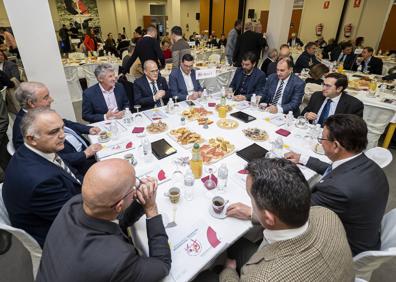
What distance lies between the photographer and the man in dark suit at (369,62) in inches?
220

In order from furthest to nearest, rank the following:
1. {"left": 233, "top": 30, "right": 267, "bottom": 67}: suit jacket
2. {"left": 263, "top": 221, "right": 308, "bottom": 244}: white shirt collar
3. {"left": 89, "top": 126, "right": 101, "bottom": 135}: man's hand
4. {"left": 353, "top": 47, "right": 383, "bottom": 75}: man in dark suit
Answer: {"left": 233, "top": 30, "right": 267, "bottom": 67}: suit jacket < {"left": 353, "top": 47, "right": 383, "bottom": 75}: man in dark suit < {"left": 89, "top": 126, "right": 101, "bottom": 135}: man's hand < {"left": 263, "top": 221, "right": 308, "bottom": 244}: white shirt collar

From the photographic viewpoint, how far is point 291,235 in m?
1.01

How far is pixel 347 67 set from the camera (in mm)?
6199

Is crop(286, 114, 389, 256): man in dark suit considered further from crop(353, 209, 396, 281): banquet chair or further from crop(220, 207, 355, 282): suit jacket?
crop(220, 207, 355, 282): suit jacket

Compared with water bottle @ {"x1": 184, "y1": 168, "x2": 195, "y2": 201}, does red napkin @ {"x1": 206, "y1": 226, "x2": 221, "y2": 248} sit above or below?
below

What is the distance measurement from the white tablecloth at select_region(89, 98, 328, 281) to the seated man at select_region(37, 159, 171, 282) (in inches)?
6.9

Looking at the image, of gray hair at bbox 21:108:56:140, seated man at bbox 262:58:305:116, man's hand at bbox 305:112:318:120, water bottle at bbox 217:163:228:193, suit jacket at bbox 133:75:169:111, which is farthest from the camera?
suit jacket at bbox 133:75:169:111

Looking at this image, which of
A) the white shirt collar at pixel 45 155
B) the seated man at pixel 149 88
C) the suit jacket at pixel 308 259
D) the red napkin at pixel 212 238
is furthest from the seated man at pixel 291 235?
the seated man at pixel 149 88

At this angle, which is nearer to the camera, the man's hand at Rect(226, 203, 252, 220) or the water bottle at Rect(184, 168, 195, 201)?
the man's hand at Rect(226, 203, 252, 220)

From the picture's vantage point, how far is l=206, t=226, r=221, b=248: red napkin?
1.31 metres

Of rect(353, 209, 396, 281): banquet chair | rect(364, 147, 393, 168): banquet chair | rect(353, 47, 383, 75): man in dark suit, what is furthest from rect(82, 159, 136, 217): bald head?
rect(353, 47, 383, 75): man in dark suit

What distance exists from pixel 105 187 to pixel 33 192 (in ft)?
2.29

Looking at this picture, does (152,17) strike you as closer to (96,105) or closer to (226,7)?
(226,7)

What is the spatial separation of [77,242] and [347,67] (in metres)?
7.48
